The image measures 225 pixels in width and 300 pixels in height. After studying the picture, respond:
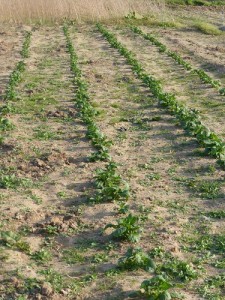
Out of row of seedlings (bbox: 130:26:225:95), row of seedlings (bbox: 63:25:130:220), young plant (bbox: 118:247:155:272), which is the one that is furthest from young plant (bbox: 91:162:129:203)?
row of seedlings (bbox: 130:26:225:95)

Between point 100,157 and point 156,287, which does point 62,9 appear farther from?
point 156,287

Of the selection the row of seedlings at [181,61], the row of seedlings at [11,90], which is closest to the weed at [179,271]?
the row of seedlings at [11,90]

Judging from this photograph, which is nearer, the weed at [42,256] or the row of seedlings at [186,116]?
the weed at [42,256]

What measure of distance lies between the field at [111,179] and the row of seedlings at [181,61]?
8cm

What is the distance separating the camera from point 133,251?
20.9 feet

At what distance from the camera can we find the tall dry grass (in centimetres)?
2442

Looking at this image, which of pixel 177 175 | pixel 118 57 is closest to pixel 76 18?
pixel 118 57

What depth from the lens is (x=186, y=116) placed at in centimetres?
1137

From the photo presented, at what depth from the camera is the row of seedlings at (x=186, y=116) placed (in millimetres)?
9711

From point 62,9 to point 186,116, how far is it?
50.6ft

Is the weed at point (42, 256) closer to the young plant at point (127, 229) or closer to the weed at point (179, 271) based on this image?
the young plant at point (127, 229)

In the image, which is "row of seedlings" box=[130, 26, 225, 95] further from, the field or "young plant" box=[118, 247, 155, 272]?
"young plant" box=[118, 247, 155, 272]

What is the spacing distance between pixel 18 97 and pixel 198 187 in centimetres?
578

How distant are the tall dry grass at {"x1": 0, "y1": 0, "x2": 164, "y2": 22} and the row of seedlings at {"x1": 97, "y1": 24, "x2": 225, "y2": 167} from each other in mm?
8305
